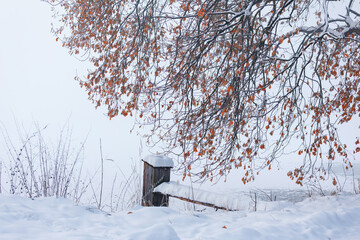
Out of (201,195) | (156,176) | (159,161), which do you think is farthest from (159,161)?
(201,195)

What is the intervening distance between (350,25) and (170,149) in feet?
14.2

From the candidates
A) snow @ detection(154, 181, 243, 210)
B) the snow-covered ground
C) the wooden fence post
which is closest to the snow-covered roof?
the wooden fence post

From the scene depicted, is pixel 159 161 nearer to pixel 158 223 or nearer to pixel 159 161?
pixel 159 161

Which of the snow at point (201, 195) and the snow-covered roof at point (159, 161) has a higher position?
the snow-covered roof at point (159, 161)

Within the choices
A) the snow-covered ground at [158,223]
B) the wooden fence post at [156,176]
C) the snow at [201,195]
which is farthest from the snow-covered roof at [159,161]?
the snow-covered ground at [158,223]

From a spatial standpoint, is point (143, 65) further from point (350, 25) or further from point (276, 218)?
point (350, 25)

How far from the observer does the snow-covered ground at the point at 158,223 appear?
2332 millimetres

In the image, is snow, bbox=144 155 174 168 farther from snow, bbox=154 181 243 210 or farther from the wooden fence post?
snow, bbox=154 181 243 210

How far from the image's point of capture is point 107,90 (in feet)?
19.9

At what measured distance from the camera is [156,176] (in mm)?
5047

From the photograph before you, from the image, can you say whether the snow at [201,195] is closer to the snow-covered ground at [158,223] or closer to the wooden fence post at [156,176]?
the wooden fence post at [156,176]

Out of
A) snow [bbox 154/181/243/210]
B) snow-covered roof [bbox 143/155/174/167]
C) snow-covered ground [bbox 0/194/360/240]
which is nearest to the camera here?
snow-covered ground [bbox 0/194/360/240]

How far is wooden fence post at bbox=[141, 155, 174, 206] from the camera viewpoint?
5027mm

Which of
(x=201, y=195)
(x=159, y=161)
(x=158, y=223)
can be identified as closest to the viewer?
(x=158, y=223)
